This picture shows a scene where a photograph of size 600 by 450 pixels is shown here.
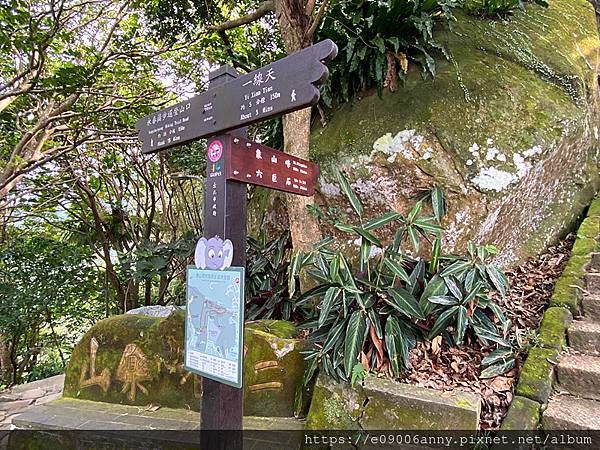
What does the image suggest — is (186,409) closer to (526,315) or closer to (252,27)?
(526,315)

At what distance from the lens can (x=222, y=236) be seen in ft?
5.94

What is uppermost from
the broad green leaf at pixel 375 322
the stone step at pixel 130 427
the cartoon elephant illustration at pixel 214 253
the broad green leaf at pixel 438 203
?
the broad green leaf at pixel 438 203

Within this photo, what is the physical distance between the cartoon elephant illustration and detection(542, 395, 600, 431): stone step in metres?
1.87

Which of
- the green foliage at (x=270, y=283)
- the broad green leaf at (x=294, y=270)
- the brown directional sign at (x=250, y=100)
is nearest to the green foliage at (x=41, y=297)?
the green foliage at (x=270, y=283)

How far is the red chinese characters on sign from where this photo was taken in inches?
72.1

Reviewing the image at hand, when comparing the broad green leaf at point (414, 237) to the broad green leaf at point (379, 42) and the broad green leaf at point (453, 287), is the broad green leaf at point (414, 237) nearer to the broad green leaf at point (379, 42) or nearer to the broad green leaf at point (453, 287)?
the broad green leaf at point (453, 287)

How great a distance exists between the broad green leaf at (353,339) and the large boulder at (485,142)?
114 cm

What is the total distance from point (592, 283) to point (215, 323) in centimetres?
276

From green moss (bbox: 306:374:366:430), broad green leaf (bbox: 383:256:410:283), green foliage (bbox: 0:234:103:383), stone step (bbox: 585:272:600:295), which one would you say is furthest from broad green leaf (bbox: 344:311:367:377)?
green foliage (bbox: 0:234:103:383)

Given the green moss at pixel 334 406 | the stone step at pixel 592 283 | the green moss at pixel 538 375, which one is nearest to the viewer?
the green moss at pixel 538 375

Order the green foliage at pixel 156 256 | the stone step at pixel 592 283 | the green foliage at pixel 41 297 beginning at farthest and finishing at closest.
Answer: the green foliage at pixel 41 297
the green foliage at pixel 156 256
the stone step at pixel 592 283

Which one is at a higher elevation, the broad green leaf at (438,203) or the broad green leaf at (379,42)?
the broad green leaf at (379,42)

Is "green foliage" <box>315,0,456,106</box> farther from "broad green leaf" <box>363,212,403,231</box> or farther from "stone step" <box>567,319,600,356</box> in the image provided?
"stone step" <box>567,319,600,356</box>

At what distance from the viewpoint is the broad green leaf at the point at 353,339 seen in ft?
6.95
